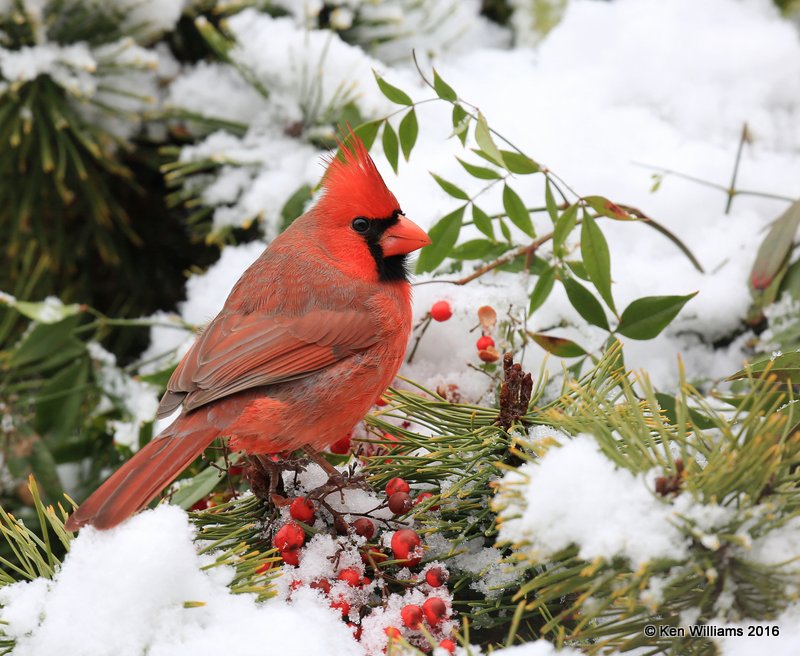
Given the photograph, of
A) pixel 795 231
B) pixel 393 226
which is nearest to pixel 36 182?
pixel 393 226

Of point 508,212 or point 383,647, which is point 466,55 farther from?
point 383,647

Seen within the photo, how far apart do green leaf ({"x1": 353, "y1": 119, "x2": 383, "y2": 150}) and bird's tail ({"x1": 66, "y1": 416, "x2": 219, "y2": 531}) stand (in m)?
0.69

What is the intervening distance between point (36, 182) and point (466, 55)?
1.30 metres

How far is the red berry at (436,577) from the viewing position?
126cm

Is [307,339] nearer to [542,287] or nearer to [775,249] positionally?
[542,287]

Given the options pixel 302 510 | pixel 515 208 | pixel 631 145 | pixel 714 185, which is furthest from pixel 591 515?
pixel 631 145

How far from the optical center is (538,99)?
251 centimetres

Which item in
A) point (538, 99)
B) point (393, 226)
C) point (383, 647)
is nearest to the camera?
point (383, 647)

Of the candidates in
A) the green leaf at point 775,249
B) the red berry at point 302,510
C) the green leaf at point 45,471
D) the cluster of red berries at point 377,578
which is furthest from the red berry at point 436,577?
the green leaf at point 45,471

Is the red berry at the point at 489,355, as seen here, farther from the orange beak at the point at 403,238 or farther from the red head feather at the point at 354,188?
the red head feather at the point at 354,188

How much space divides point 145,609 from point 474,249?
1.05m

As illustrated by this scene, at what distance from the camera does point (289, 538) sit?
1312 millimetres

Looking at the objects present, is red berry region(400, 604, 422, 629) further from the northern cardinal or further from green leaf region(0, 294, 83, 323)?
green leaf region(0, 294, 83, 323)

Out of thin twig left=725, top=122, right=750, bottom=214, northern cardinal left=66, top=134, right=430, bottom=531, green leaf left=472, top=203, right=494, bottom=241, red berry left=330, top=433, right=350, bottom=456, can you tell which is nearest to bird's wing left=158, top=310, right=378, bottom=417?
northern cardinal left=66, top=134, right=430, bottom=531
